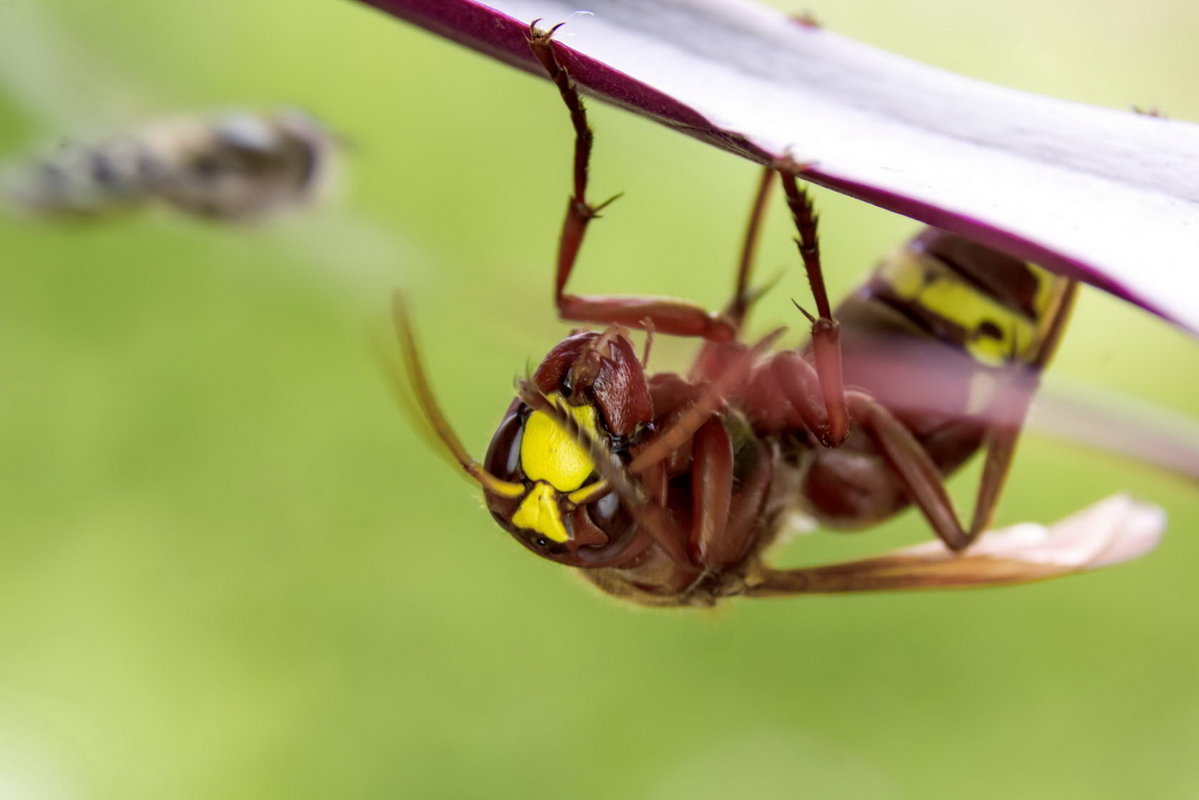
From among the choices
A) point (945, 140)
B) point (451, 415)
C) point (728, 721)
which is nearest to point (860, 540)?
point (728, 721)

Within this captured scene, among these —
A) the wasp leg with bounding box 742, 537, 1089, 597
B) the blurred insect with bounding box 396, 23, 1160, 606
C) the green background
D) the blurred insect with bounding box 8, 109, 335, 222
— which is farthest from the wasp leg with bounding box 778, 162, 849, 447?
the green background

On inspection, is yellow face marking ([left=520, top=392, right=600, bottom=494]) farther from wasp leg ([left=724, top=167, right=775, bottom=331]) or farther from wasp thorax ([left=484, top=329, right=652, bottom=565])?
wasp leg ([left=724, top=167, right=775, bottom=331])

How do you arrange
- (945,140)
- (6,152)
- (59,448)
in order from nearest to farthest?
(945,140) → (6,152) → (59,448)

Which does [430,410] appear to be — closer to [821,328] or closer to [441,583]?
[821,328]

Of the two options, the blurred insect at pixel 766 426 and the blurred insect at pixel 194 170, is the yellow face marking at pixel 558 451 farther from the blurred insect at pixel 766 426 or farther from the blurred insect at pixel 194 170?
the blurred insect at pixel 194 170

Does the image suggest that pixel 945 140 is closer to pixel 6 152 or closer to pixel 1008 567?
pixel 1008 567

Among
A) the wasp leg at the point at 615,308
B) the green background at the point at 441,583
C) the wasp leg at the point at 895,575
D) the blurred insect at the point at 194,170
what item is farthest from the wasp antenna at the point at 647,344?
the green background at the point at 441,583
